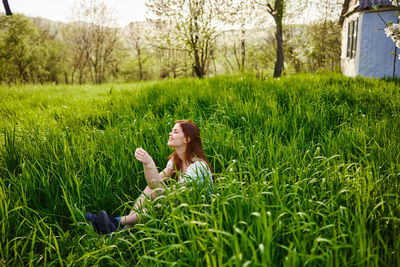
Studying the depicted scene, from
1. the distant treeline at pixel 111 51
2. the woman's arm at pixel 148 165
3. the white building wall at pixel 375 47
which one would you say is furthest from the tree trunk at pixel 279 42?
the woman's arm at pixel 148 165

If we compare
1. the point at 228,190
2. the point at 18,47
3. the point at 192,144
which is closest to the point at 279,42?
the point at 192,144

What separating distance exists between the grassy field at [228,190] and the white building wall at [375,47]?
665 cm

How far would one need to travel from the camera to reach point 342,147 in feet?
10.4

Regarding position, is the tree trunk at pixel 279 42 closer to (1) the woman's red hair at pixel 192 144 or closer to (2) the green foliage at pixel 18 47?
(1) the woman's red hair at pixel 192 144

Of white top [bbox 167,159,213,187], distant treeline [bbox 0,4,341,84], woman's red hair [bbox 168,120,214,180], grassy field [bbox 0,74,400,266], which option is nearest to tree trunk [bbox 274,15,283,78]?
grassy field [bbox 0,74,400,266]

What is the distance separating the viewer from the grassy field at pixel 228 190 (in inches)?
65.3

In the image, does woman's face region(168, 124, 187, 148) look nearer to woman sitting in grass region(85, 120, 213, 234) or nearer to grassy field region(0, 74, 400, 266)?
woman sitting in grass region(85, 120, 213, 234)

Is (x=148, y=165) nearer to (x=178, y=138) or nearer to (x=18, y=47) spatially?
(x=178, y=138)

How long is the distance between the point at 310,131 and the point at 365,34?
963 centimetres

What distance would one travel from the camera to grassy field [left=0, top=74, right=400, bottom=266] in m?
1.66

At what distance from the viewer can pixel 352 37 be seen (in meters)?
12.9

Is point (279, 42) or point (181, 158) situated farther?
point (279, 42)

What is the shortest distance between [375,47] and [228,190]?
12.0 meters

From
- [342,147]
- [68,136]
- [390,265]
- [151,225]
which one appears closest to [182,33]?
[68,136]
